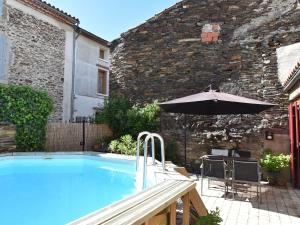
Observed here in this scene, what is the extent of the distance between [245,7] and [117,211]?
9.04m

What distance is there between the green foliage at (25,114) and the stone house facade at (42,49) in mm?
1973

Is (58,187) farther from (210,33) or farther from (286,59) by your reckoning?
(286,59)

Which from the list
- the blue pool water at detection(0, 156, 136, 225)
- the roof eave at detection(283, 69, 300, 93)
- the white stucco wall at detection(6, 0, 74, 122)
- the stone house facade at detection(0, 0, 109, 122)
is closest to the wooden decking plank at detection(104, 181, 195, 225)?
the blue pool water at detection(0, 156, 136, 225)

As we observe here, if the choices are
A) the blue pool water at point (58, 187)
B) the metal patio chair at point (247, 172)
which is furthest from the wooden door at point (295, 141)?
the blue pool water at point (58, 187)

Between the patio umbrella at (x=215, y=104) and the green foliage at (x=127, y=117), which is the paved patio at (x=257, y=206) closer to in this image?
the patio umbrella at (x=215, y=104)

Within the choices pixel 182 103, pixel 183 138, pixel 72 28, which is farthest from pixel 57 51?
pixel 182 103

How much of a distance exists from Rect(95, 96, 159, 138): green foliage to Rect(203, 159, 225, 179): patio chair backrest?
4186 mm

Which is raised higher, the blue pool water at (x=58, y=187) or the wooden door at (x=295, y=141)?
the wooden door at (x=295, y=141)

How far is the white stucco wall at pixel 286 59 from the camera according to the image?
26.2ft

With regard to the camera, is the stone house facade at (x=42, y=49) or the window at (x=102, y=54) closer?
the stone house facade at (x=42, y=49)

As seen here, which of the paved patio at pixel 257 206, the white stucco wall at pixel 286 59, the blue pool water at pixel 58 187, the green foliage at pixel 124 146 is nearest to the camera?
the paved patio at pixel 257 206

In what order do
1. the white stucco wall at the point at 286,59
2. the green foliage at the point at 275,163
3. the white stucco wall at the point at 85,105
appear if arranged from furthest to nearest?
the white stucco wall at the point at 85,105 → the white stucco wall at the point at 286,59 → the green foliage at the point at 275,163

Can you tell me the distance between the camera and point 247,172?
18.0ft

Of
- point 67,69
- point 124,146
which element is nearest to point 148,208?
point 124,146
